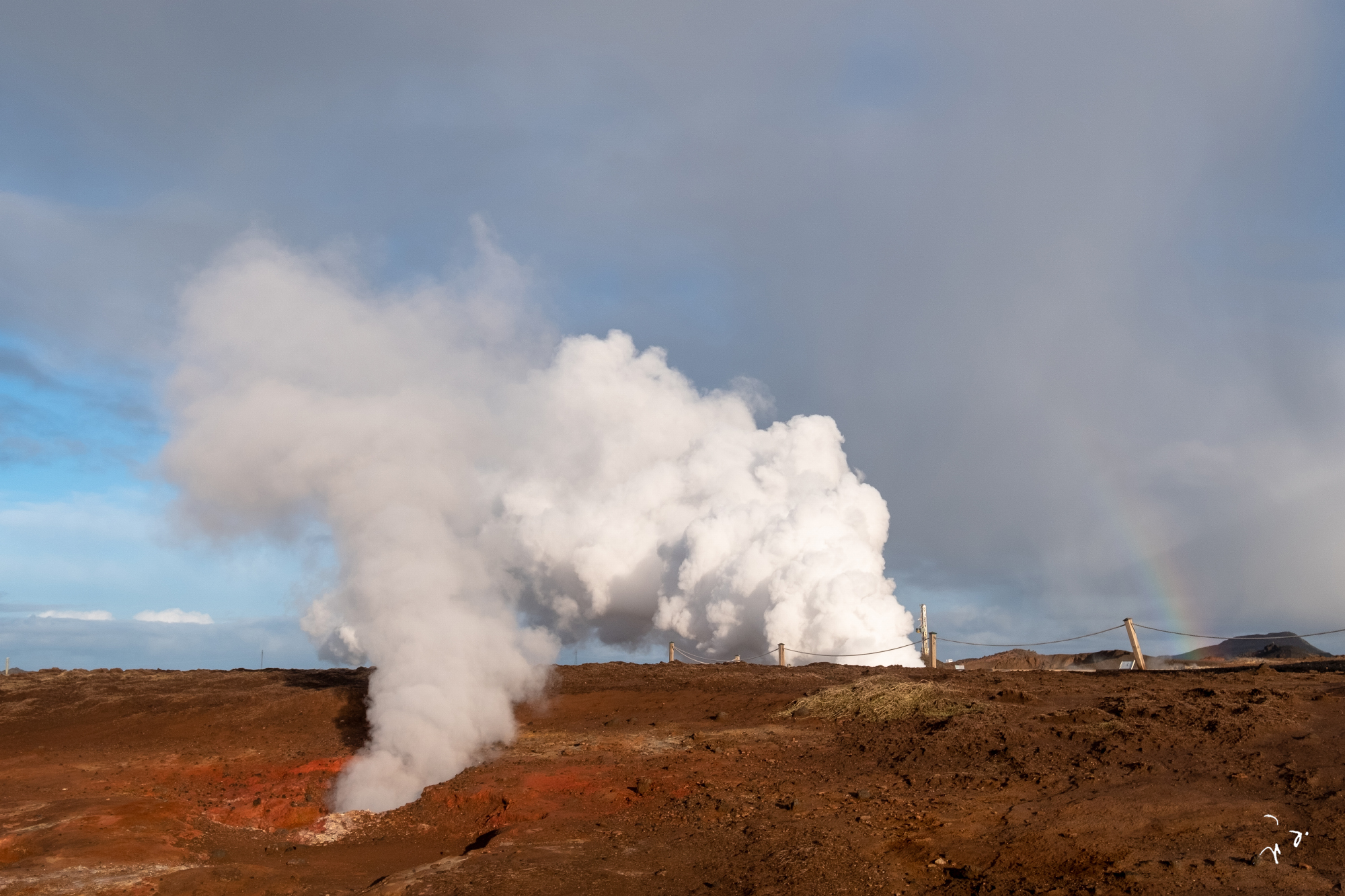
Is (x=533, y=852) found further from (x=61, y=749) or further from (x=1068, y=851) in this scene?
(x=61, y=749)

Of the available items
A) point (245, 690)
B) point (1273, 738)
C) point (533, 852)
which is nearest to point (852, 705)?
point (1273, 738)

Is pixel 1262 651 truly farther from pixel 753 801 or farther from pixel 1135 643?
pixel 753 801

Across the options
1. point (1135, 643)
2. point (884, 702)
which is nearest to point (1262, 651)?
point (1135, 643)

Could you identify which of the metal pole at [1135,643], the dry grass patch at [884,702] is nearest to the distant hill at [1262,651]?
the metal pole at [1135,643]

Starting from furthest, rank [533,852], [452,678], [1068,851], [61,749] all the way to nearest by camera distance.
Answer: [61,749]
[452,678]
[533,852]
[1068,851]

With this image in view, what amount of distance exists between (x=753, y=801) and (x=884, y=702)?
641 centimetres

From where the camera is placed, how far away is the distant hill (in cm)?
4670

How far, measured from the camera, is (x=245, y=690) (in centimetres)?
2914

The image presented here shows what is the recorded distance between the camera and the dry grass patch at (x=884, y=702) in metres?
19.2

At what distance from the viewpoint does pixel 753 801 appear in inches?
578

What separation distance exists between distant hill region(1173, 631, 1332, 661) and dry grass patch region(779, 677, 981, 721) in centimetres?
2260

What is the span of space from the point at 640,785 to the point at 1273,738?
10614mm

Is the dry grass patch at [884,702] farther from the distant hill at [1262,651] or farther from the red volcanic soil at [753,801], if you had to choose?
the distant hill at [1262,651]

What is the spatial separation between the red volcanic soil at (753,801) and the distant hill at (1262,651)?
24752mm
